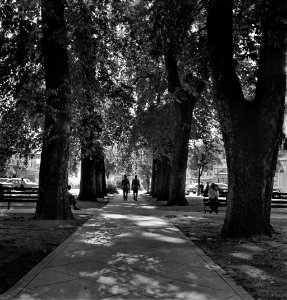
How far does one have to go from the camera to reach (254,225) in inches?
399

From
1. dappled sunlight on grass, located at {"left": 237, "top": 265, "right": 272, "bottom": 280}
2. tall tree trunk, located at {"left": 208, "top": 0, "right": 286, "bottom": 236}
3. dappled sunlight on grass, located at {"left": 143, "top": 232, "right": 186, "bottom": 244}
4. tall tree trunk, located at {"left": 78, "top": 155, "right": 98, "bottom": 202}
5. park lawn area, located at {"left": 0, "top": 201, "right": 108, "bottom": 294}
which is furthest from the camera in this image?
tall tree trunk, located at {"left": 78, "top": 155, "right": 98, "bottom": 202}

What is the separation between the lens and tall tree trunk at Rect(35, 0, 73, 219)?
1368 cm

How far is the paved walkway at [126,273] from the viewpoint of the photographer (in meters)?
5.16

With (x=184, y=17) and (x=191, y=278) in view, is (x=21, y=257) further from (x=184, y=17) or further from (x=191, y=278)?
(x=184, y=17)

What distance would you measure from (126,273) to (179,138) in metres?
18.3

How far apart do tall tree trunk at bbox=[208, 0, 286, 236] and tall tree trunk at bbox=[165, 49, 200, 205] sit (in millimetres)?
12111

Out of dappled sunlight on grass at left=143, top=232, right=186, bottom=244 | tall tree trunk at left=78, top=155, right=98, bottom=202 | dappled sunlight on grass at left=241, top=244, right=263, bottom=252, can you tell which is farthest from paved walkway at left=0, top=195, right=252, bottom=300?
tall tree trunk at left=78, top=155, right=98, bottom=202

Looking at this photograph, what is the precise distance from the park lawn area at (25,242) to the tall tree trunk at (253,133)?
4.30m

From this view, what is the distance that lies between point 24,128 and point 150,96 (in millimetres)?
17006

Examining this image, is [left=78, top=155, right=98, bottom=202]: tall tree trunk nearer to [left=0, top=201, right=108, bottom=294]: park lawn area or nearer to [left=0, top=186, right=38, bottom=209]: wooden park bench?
[left=0, top=186, right=38, bottom=209]: wooden park bench

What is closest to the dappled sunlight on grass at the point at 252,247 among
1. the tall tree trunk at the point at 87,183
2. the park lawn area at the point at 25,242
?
the park lawn area at the point at 25,242

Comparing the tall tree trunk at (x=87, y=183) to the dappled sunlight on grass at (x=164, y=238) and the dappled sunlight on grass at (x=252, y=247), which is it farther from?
the dappled sunlight on grass at (x=252, y=247)

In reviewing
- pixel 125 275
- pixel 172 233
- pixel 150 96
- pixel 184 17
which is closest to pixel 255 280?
pixel 125 275

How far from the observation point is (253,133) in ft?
33.8
